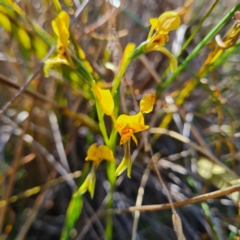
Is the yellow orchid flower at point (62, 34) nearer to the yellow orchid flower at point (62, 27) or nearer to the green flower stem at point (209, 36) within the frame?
the yellow orchid flower at point (62, 27)

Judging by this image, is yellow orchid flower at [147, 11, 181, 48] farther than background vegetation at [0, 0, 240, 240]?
No

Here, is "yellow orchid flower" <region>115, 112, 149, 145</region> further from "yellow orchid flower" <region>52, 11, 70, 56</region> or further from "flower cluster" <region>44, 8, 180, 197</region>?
"yellow orchid flower" <region>52, 11, 70, 56</region>

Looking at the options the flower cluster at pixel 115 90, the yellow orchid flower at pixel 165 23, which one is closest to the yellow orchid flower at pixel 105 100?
the flower cluster at pixel 115 90

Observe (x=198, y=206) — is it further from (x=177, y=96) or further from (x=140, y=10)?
(x=140, y=10)

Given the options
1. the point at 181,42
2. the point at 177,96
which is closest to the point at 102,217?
the point at 177,96

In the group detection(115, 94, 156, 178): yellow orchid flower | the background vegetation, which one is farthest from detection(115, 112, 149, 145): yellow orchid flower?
the background vegetation

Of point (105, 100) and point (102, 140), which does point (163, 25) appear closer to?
point (105, 100)
